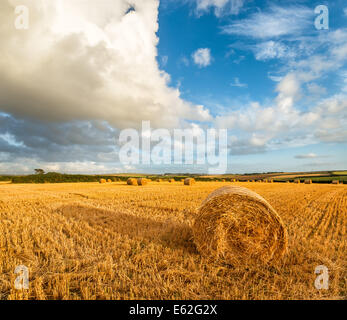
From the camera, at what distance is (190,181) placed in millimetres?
27594

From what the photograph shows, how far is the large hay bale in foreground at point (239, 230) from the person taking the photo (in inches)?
158

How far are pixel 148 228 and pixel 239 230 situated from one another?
8.93 feet

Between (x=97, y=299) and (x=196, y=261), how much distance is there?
1.94 m

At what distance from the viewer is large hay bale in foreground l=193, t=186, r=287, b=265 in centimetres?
400

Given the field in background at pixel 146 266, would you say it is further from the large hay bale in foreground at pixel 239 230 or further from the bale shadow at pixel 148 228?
the large hay bale in foreground at pixel 239 230

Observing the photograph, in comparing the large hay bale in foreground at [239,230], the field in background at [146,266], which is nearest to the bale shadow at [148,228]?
the field in background at [146,266]

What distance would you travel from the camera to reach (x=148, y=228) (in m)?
5.76

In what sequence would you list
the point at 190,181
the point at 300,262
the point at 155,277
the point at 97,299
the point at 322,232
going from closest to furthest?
the point at 97,299, the point at 155,277, the point at 300,262, the point at 322,232, the point at 190,181

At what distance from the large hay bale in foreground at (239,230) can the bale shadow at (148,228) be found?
49 centimetres

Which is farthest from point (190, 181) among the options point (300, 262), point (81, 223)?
point (300, 262)

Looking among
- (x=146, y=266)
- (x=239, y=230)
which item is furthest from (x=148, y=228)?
(x=239, y=230)

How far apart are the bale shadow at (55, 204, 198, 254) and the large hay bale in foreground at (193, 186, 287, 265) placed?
0.49 meters

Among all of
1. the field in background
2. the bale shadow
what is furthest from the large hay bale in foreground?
the bale shadow
